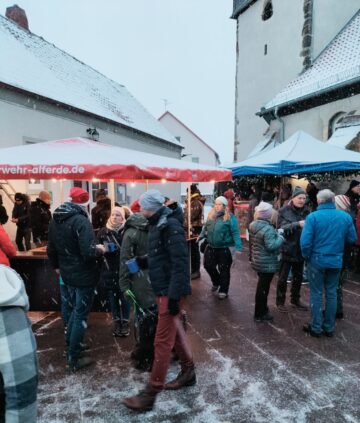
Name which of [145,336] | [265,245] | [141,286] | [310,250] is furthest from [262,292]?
[141,286]

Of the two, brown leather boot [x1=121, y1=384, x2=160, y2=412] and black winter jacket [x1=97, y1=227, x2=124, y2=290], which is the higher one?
black winter jacket [x1=97, y1=227, x2=124, y2=290]

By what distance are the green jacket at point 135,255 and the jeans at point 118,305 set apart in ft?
3.69

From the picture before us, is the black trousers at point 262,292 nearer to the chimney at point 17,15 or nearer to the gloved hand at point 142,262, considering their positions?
the gloved hand at point 142,262

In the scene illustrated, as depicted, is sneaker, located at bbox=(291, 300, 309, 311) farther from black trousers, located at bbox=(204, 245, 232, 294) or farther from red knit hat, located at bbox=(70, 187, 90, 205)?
red knit hat, located at bbox=(70, 187, 90, 205)

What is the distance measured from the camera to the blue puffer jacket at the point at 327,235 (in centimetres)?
441

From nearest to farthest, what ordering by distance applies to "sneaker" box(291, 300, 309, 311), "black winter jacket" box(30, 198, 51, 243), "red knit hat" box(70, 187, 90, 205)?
1. "red knit hat" box(70, 187, 90, 205)
2. "sneaker" box(291, 300, 309, 311)
3. "black winter jacket" box(30, 198, 51, 243)

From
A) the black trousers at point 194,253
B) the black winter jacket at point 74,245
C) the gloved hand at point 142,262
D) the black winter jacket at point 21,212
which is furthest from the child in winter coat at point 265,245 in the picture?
the black winter jacket at point 21,212

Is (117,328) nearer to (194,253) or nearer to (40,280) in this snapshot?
(40,280)

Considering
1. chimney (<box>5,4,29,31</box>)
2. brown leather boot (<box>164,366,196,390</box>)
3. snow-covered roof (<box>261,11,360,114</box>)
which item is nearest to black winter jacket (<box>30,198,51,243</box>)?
brown leather boot (<box>164,366,196,390</box>)

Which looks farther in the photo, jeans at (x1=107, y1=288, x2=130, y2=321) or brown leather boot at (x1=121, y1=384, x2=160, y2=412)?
jeans at (x1=107, y1=288, x2=130, y2=321)

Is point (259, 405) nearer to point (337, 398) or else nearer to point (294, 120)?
point (337, 398)

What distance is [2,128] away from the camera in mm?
10391

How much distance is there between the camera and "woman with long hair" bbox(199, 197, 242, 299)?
6012 millimetres

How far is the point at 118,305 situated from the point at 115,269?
0.49 m
